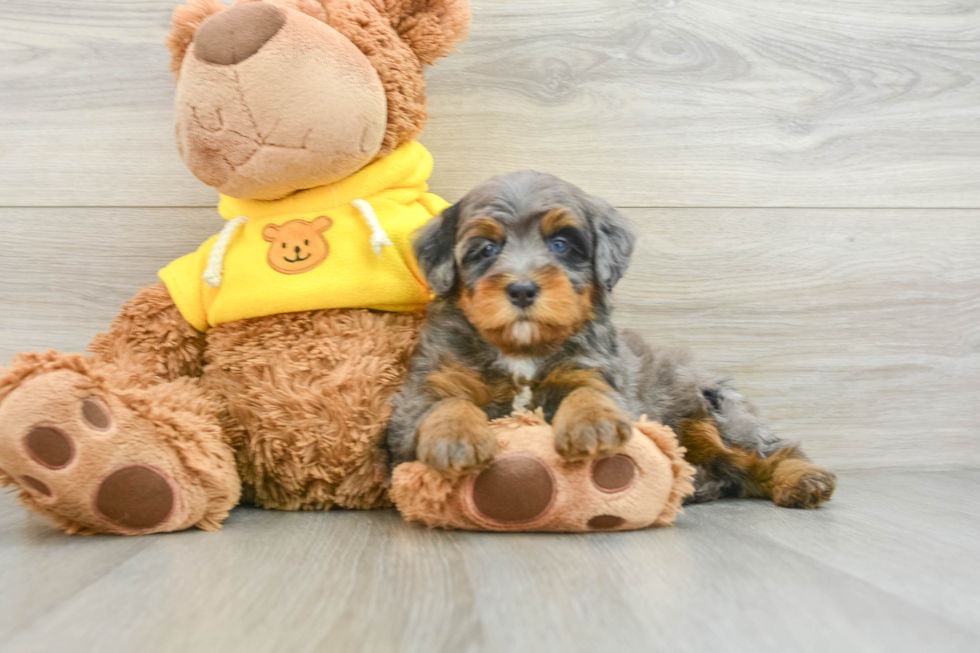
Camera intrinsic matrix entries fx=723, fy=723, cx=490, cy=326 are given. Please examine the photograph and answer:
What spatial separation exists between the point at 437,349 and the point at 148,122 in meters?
1.37

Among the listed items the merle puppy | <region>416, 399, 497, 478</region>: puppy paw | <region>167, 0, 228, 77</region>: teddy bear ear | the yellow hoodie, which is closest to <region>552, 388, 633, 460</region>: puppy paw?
the merle puppy

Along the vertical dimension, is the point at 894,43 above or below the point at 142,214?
above

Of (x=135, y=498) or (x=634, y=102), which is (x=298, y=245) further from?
(x=634, y=102)

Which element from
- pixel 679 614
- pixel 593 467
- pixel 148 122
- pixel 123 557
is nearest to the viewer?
pixel 679 614

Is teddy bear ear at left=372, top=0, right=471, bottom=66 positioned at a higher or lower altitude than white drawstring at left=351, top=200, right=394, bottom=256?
higher

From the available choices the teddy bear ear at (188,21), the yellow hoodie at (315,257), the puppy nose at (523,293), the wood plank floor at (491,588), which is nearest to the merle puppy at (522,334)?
the puppy nose at (523,293)

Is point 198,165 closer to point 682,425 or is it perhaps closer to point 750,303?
point 682,425

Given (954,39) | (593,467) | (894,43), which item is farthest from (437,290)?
(954,39)

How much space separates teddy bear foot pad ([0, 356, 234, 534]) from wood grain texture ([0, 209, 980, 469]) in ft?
3.32

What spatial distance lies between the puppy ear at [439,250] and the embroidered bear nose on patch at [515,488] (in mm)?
497

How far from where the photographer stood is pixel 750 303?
8.32ft

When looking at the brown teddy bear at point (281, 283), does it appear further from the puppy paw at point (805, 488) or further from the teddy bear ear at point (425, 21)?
the puppy paw at point (805, 488)

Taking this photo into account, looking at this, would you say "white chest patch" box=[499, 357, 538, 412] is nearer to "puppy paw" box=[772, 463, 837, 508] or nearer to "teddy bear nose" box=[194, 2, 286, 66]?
"puppy paw" box=[772, 463, 837, 508]

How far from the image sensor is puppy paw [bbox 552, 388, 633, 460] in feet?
4.88
